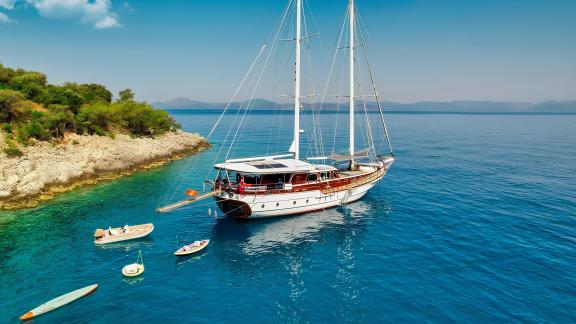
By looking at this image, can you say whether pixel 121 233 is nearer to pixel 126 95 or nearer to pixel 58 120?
pixel 58 120

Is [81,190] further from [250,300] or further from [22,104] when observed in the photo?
[250,300]

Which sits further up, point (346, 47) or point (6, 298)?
point (346, 47)

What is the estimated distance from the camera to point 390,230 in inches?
1278

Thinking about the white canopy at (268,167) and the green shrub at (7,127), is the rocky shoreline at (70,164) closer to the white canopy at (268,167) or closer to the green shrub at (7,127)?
the green shrub at (7,127)

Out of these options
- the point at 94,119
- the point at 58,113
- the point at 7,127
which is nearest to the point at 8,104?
the point at 7,127

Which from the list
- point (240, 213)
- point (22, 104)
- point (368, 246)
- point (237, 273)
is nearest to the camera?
point (237, 273)

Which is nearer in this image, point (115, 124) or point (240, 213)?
point (240, 213)

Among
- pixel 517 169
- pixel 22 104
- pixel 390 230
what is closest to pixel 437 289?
pixel 390 230

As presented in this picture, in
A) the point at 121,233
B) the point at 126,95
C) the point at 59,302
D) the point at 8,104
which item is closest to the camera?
the point at 59,302

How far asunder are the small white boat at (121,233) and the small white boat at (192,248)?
5.27 metres

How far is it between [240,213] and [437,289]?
777 inches

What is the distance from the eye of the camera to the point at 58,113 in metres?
53.2

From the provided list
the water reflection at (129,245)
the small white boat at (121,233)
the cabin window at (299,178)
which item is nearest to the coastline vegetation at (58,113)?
the small white boat at (121,233)

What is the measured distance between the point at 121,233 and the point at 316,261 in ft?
60.4
